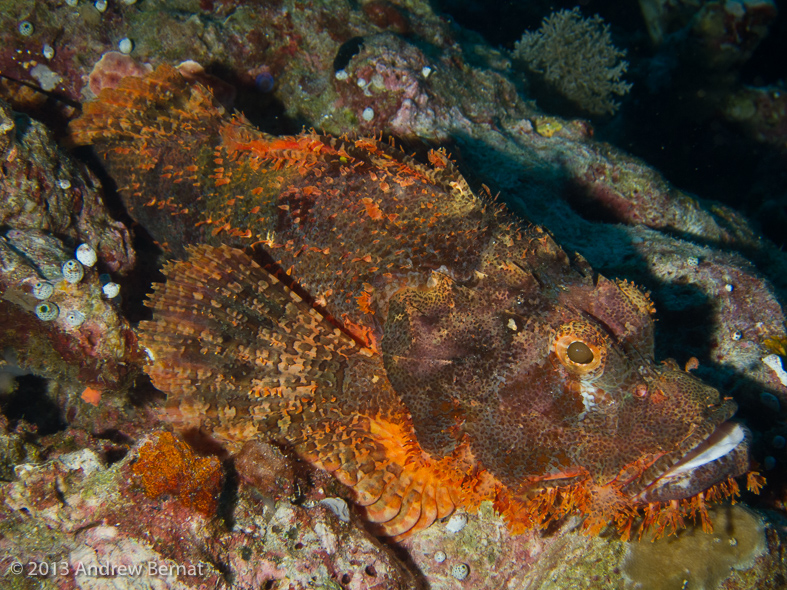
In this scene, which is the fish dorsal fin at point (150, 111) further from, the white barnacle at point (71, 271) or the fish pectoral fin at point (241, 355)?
the fish pectoral fin at point (241, 355)

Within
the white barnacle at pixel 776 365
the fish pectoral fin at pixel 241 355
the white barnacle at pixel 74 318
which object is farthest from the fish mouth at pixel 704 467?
the white barnacle at pixel 74 318

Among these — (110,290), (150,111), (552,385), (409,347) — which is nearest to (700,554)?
(552,385)

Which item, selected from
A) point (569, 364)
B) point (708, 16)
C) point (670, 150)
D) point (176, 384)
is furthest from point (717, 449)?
point (708, 16)

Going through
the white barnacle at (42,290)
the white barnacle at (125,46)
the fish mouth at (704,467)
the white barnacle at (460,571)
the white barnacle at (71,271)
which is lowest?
the white barnacle at (42,290)

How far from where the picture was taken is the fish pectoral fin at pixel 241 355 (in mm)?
3104

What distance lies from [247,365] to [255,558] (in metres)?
1.20

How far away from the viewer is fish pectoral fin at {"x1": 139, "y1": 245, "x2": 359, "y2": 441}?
3.10 m

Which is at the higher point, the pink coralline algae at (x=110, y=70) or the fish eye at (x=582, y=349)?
the fish eye at (x=582, y=349)

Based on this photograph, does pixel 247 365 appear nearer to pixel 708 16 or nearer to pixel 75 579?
pixel 75 579

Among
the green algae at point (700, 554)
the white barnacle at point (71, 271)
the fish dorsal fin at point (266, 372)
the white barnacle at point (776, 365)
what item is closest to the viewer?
the green algae at point (700, 554)

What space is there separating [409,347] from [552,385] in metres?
0.89

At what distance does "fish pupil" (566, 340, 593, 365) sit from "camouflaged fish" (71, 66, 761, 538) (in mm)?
12

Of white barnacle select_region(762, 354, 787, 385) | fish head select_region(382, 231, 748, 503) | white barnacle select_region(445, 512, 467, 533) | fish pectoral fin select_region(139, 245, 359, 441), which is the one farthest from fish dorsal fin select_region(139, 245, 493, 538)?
white barnacle select_region(762, 354, 787, 385)

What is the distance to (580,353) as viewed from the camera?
253 cm
